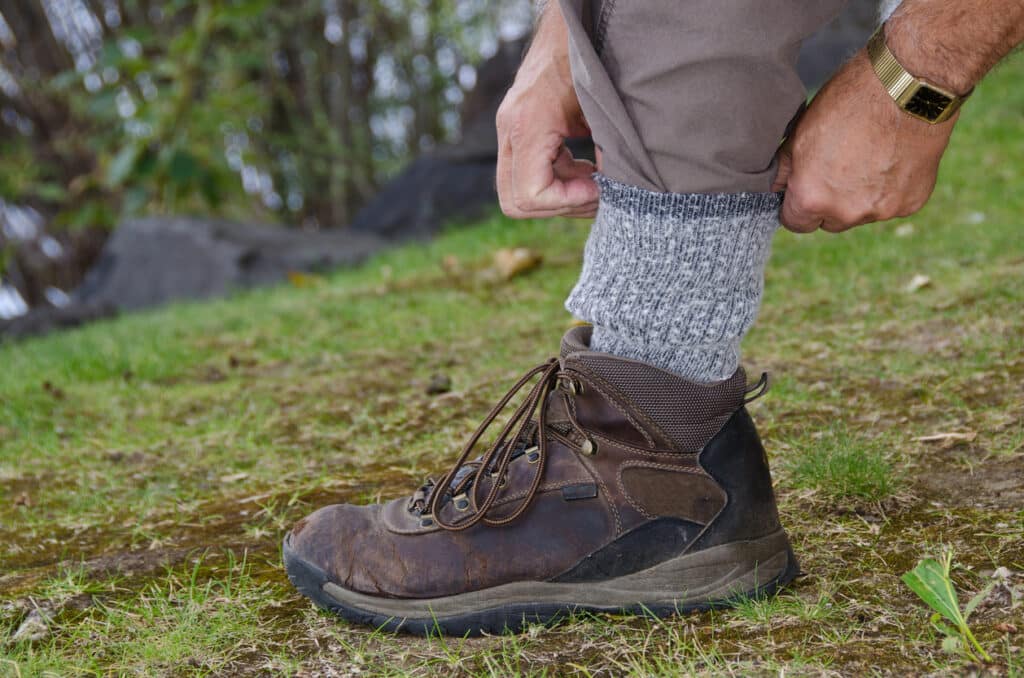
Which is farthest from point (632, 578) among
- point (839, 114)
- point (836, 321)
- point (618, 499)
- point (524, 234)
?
point (524, 234)

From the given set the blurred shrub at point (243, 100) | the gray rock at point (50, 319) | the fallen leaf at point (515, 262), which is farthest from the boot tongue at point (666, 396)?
the blurred shrub at point (243, 100)

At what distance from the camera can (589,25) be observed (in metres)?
1.29

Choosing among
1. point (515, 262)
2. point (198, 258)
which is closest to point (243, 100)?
point (198, 258)

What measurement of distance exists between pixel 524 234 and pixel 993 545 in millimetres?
4256

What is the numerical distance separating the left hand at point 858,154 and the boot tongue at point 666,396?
11.4 inches

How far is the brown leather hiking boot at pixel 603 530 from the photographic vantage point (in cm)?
132

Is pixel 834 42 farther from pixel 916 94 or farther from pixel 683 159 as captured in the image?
pixel 683 159

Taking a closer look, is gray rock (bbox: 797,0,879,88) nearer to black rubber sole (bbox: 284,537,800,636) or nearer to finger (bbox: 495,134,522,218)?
finger (bbox: 495,134,522,218)

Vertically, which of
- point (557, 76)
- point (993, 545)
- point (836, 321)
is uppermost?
point (557, 76)

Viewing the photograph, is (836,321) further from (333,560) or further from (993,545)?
(333,560)

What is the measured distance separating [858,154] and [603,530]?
616 mm

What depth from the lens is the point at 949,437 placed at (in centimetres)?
179

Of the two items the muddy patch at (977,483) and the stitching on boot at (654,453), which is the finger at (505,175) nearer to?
the stitching on boot at (654,453)

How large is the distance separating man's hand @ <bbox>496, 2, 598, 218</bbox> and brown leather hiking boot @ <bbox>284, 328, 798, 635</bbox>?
0.77 ft
